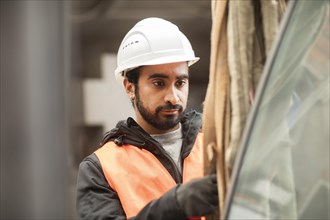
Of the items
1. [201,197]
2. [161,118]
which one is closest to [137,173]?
[161,118]

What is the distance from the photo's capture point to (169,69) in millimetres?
2812

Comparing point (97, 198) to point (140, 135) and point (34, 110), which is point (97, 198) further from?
point (34, 110)

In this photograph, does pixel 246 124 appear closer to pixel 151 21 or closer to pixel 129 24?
pixel 151 21

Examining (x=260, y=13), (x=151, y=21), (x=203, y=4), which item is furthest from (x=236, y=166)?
(x=203, y=4)

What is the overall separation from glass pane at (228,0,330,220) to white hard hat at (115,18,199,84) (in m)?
0.78

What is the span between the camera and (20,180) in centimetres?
213

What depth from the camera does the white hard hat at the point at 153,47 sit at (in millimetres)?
2871

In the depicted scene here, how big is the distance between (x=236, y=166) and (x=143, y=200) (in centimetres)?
70

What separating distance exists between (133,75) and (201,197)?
2.51ft

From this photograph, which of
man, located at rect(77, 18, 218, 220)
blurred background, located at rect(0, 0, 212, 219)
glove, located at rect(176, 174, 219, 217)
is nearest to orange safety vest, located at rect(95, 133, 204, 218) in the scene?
man, located at rect(77, 18, 218, 220)

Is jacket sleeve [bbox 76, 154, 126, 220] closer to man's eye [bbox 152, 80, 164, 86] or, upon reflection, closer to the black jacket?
the black jacket

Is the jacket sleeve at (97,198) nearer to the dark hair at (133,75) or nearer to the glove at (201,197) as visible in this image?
the glove at (201,197)

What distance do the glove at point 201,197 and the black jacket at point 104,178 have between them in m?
0.14

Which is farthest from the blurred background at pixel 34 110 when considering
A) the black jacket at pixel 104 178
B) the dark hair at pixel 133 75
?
the dark hair at pixel 133 75
